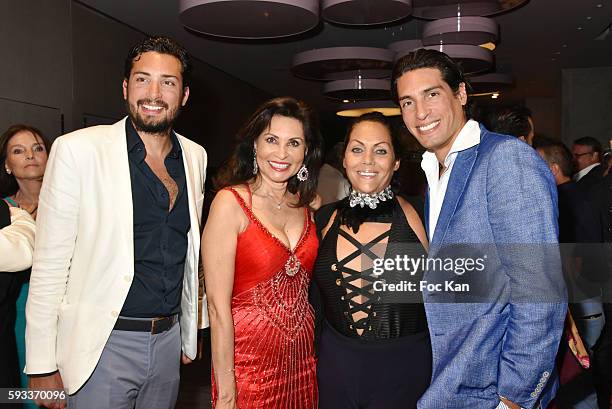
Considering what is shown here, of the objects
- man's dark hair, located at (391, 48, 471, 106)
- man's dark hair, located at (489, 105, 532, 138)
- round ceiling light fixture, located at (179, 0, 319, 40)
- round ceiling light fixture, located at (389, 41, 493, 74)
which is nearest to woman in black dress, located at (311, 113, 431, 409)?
man's dark hair, located at (391, 48, 471, 106)

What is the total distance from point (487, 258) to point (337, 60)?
567 centimetres

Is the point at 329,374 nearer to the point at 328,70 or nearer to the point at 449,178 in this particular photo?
the point at 449,178

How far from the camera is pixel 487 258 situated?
170 centimetres

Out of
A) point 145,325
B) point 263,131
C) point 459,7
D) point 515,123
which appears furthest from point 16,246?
point 459,7

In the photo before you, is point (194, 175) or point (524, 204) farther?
point (194, 175)

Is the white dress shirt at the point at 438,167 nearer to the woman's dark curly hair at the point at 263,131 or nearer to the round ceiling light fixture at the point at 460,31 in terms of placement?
the woman's dark curly hair at the point at 263,131

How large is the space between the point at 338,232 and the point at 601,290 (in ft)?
7.11

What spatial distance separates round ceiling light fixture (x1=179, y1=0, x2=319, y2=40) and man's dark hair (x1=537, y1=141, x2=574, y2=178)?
Answer: 7.23 ft

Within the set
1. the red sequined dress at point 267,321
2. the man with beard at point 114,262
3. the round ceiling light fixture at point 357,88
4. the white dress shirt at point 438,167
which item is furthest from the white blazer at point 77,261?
the round ceiling light fixture at point 357,88

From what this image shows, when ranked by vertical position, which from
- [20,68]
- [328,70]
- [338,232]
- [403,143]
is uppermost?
[328,70]

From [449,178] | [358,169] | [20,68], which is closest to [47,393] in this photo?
[358,169]

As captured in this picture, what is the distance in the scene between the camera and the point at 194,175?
7.80 ft

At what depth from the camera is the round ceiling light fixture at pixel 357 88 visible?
8219 mm

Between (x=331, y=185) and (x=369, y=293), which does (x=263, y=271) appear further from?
(x=331, y=185)
